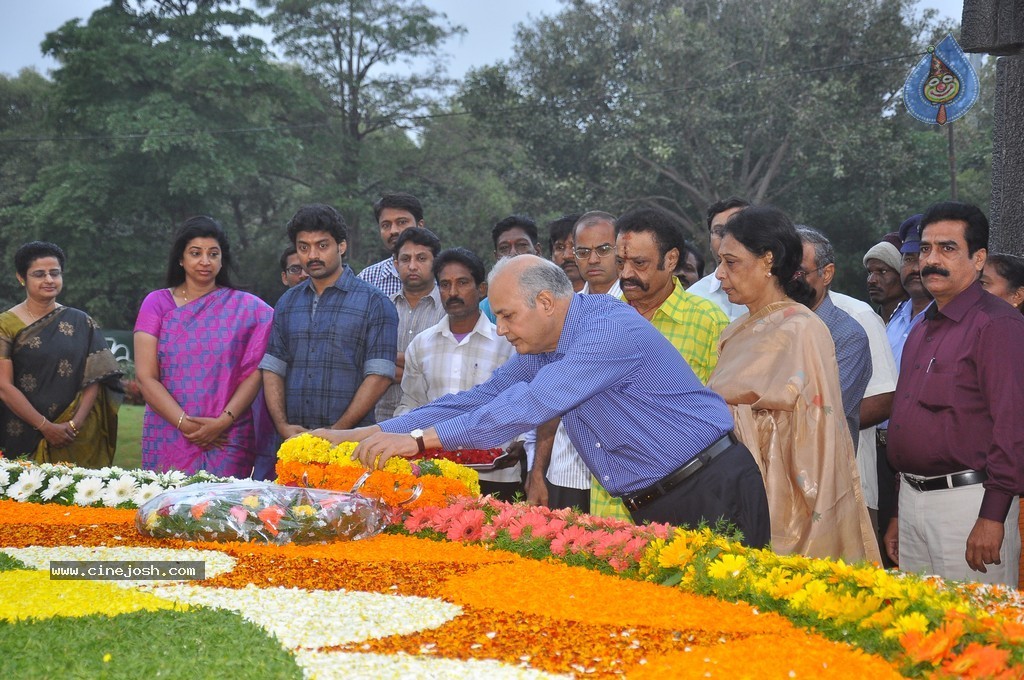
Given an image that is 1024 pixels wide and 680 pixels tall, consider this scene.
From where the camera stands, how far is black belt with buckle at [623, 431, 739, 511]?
12.6 feet

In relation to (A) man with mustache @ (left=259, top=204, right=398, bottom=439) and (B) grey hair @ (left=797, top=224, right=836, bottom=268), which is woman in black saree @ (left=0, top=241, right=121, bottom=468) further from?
(B) grey hair @ (left=797, top=224, right=836, bottom=268)

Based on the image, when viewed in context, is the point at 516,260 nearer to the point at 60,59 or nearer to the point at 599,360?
the point at 599,360

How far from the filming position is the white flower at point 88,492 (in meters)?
4.76

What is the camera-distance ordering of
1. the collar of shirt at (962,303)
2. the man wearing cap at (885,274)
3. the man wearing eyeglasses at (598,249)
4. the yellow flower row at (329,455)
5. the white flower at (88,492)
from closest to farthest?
the yellow flower row at (329,455)
the collar of shirt at (962,303)
the white flower at (88,492)
the man wearing eyeglasses at (598,249)
the man wearing cap at (885,274)

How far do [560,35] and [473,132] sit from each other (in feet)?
12.3

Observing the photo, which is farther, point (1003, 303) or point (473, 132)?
point (473, 132)

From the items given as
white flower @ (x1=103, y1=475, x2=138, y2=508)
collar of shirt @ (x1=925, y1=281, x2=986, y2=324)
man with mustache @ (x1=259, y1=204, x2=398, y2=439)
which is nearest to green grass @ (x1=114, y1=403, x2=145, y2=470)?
man with mustache @ (x1=259, y1=204, x2=398, y2=439)

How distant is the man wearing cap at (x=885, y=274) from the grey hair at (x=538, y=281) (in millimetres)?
3231

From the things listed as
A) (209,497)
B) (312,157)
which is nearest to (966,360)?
(209,497)

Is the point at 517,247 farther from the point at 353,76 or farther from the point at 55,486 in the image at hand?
the point at 353,76

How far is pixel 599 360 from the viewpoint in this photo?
3719 millimetres

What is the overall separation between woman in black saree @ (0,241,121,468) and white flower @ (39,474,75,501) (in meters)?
1.99

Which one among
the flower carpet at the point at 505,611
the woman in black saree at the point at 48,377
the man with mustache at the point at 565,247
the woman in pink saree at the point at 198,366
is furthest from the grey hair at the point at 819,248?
the woman in black saree at the point at 48,377

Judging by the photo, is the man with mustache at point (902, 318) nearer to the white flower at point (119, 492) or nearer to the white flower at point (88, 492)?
the white flower at point (119, 492)
